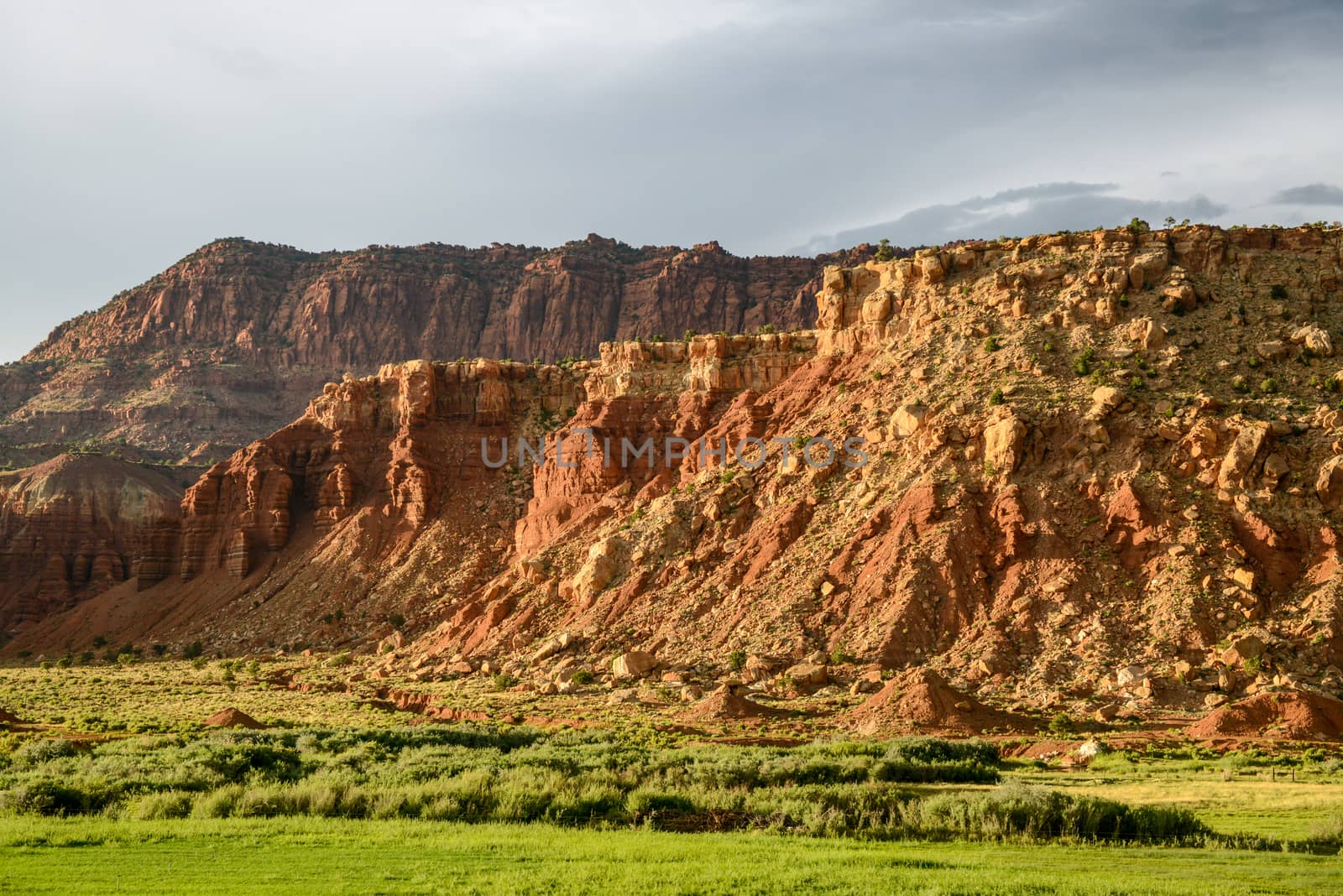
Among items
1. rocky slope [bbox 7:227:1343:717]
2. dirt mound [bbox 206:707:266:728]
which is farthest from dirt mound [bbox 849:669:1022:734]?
dirt mound [bbox 206:707:266:728]

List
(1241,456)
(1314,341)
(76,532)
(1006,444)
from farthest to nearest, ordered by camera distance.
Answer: (76,532)
(1314,341)
(1006,444)
(1241,456)

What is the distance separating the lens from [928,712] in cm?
4009

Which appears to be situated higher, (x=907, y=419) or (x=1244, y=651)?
(x=907, y=419)

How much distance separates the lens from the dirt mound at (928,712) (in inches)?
1563

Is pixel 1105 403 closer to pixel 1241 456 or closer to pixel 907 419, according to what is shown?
pixel 1241 456

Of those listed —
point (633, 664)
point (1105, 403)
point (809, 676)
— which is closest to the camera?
point (809, 676)

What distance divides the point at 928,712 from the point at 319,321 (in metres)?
138

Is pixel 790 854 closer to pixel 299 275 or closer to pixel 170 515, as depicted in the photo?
pixel 170 515

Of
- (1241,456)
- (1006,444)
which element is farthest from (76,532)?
(1241,456)

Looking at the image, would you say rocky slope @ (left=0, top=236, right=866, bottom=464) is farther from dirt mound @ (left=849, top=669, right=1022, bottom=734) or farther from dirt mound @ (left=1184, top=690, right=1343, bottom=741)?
dirt mound @ (left=1184, top=690, right=1343, bottom=741)

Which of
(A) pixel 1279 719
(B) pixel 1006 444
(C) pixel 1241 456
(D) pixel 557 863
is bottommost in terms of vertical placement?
(A) pixel 1279 719

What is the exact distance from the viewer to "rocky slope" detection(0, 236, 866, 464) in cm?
14275

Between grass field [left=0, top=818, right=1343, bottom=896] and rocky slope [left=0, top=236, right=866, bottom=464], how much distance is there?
117592 mm

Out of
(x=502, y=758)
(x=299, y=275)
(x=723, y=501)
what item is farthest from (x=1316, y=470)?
(x=299, y=275)
